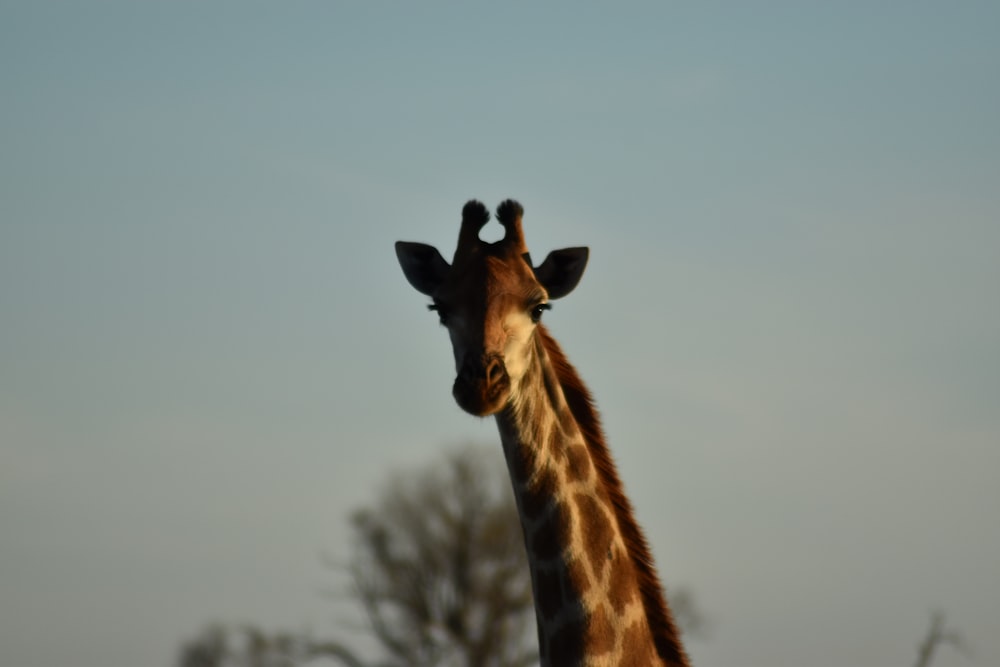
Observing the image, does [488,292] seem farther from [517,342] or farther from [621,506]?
[621,506]

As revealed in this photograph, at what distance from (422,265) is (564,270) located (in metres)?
0.83

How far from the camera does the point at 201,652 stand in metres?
36.9

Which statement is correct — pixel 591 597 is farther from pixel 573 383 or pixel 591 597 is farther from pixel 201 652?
pixel 201 652

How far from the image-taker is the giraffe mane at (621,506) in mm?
9625

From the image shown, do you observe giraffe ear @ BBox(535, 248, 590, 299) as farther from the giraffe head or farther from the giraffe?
the giraffe

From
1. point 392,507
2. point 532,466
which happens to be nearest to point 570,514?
point 532,466

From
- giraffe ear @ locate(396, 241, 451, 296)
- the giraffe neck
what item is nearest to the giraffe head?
giraffe ear @ locate(396, 241, 451, 296)

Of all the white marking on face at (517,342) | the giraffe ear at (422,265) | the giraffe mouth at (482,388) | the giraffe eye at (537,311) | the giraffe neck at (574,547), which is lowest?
the giraffe neck at (574,547)

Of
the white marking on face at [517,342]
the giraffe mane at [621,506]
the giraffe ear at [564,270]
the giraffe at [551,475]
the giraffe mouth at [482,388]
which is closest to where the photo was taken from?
the giraffe mouth at [482,388]

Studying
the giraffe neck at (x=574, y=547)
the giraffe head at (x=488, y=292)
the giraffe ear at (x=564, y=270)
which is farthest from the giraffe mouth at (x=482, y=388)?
the giraffe ear at (x=564, y=270)

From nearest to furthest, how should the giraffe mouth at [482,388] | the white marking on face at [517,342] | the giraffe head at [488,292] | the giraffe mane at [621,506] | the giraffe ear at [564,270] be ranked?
the giraffe mouth at [482,388]
the giraffe head at [488,292]
the white marking on face at [517,342]
the giraffe mane at [621,506]
the giraffe ear at [564,270]

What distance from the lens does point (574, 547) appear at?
30.3ft

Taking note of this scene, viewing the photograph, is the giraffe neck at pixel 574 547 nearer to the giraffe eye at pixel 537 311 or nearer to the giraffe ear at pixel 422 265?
the giraffe eye at pixel 537 311

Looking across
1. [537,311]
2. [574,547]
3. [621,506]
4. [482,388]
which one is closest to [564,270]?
[537,311]
